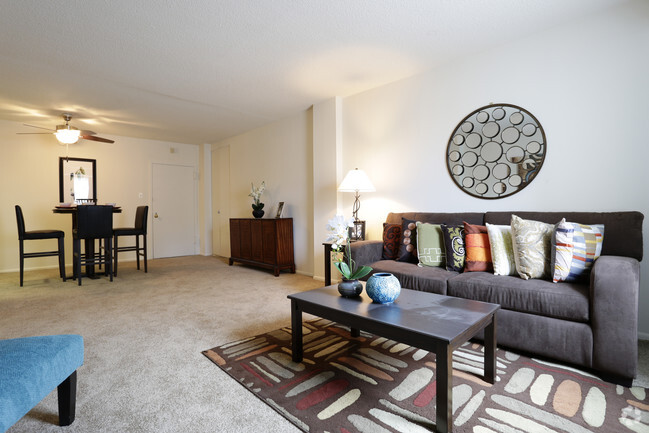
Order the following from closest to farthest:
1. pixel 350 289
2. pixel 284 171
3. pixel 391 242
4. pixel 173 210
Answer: pixel 350 289 < pixel 391 242 < pixel 284 171 < pixel 173 210

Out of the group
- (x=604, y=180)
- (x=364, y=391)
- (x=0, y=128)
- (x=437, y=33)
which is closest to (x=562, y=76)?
(x=604, y=180)

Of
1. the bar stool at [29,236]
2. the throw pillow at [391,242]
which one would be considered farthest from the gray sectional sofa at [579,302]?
the bar stool at [29,236]

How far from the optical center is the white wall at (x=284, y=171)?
15.5ft

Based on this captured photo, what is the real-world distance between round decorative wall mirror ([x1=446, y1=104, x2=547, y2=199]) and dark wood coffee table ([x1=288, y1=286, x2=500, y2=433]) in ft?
5.00

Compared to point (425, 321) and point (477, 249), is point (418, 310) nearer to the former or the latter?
point (425, 321)

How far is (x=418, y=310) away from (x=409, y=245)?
1.36 meters

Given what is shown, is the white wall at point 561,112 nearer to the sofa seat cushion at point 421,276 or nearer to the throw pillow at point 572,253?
the throw pillow at point 572,253

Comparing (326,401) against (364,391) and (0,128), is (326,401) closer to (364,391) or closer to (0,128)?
(364,391)

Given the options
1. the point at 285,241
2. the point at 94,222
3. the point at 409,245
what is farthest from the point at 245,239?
the point at 409,245

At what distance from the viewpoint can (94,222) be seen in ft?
13.9

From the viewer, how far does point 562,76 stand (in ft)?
8.36

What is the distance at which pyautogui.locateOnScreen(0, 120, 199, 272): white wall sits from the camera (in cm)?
506

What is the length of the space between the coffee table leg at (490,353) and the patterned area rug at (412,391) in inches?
1.7

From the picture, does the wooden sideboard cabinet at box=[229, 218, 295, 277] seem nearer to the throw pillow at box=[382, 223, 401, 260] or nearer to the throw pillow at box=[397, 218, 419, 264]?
the throw pillow at box=[382, 223, 401, 260]
